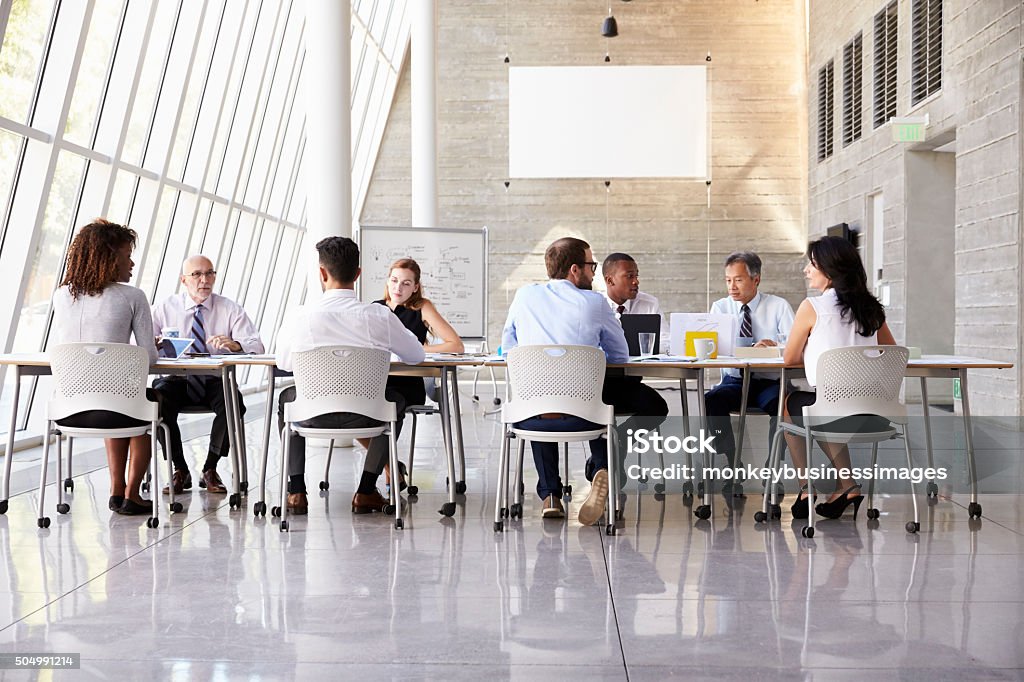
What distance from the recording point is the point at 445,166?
1505 centimetres

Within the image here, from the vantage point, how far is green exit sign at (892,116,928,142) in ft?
31.3

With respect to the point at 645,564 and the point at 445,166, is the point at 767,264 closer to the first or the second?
the point at 445,166

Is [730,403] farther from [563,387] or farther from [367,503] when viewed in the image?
[367,503]

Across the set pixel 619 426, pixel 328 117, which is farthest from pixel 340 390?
pixel 328 117

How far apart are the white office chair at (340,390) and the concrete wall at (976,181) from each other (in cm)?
536

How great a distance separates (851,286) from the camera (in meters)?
4.38

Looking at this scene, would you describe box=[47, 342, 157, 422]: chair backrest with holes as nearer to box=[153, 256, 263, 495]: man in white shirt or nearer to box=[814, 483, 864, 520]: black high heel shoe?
box=[153, 256, 263, 495]: man in white shirt

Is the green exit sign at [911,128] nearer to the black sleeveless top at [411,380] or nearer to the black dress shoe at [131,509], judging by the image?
the black sleeveless top at [411,380]

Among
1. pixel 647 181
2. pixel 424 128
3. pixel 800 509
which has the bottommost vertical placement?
pixel 800 509

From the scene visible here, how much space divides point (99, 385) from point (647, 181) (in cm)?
1149

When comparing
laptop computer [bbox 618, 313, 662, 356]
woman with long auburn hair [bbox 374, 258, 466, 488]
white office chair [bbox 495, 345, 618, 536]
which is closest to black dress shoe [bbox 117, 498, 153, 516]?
woman with long auburn hair [bbox 374, 258, 466, 488]

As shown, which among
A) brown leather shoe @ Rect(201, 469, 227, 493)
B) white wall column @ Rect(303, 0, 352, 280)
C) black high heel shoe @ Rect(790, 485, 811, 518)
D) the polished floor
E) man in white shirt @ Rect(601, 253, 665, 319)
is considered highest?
white wall column @ Rect(303, 0, 352, 280)

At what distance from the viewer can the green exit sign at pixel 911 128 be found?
9547 millimetres

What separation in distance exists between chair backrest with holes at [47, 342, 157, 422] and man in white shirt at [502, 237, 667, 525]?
1.61 metres
